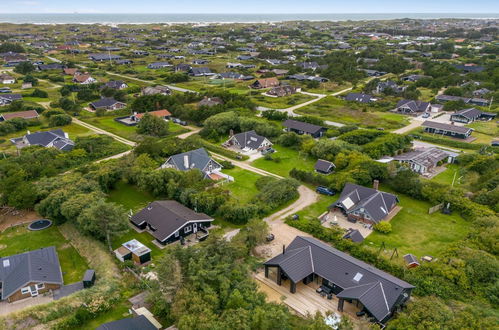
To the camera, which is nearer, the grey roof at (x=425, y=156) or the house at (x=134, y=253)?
the house at (x=134, y=253)

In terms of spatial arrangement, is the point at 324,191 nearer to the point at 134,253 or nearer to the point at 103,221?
the point at 134,253

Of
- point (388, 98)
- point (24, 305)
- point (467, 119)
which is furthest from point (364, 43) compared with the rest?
point (24, 305)

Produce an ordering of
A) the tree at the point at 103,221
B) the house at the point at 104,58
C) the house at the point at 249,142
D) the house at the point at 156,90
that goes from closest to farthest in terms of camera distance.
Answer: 1. the tree at the point at 103,221
2. the house at the point at 249,142
3. the house at the point at 156,90
4. the house at the point at 104,58

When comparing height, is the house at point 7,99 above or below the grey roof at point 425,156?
above

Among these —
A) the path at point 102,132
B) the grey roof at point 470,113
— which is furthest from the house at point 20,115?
the grey roof at point 470,113

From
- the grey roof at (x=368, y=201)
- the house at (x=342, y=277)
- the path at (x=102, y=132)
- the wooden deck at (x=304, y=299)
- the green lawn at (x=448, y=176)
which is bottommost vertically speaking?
the green lawn at (x=448, y=176)

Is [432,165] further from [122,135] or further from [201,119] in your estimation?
[122,135]

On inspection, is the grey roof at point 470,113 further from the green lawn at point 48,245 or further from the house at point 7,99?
the house at point 7,99
